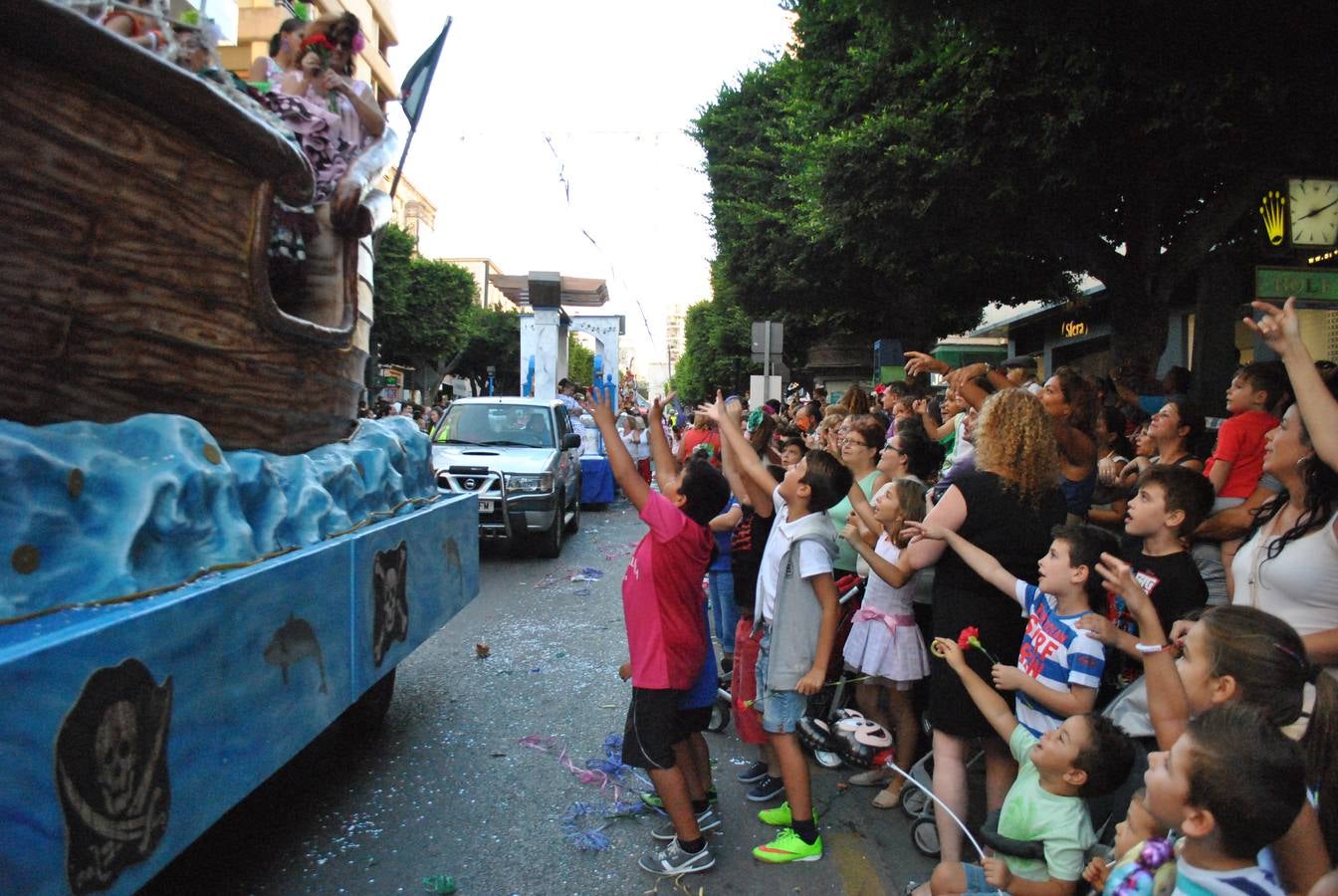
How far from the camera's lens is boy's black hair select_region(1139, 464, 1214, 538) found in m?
3.13

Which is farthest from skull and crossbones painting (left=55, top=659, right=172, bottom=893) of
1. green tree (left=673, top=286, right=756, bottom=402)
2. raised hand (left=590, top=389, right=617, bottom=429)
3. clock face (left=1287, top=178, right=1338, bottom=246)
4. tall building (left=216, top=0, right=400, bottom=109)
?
green tree (left=673, top=286, right=756, bottom=402)

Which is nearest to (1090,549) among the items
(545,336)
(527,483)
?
(527,483)

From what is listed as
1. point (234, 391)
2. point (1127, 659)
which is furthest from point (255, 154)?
point (1127, 659)

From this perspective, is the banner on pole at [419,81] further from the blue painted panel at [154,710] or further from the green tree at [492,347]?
the green tree at [492,347]

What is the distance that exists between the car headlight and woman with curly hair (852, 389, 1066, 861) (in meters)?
6.94

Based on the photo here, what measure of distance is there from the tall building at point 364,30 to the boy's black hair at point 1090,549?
883 inches

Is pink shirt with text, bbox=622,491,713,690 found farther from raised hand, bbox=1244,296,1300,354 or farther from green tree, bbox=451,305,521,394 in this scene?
green tree, bbox=451,305,521,394

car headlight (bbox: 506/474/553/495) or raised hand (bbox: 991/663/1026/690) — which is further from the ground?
car headlight (bbox: 506/474/553/495)

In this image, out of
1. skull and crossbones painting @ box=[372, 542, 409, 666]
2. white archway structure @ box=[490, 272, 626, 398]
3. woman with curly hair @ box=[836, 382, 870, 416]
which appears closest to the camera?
skull and crossbones painting @ box=[372, 542, 409, 666]

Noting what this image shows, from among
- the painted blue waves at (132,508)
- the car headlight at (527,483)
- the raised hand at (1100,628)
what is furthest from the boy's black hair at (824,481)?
the car headlight at (527,483)

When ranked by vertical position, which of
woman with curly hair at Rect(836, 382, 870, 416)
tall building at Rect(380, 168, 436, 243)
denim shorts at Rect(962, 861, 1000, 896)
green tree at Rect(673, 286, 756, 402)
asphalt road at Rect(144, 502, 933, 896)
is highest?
tall building at Rect(380, 168, 436, 243)

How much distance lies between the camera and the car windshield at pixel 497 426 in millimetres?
10953

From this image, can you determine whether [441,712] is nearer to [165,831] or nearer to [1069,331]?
[165,831]

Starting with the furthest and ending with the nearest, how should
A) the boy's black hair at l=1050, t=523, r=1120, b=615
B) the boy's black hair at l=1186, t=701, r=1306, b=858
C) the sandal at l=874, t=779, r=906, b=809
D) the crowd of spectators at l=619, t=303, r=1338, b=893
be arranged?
1. the sandal at l=874, t=779, r=906, b=809
2. the boy's black hair at l=1050, t=523, r=1120, b=615
3. the crowd of spectators at l=619, t=303, r=1338, b=893
4. the boy's black hair at l=1186, t=701, r=1306, b=858
